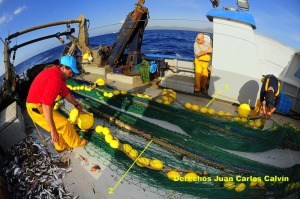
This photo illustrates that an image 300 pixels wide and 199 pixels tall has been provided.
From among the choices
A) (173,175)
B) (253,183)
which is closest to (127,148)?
(173,175)

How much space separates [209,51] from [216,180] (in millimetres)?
4681

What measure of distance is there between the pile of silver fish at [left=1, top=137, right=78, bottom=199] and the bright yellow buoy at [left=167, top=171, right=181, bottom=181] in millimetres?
1643

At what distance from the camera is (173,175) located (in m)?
3.87

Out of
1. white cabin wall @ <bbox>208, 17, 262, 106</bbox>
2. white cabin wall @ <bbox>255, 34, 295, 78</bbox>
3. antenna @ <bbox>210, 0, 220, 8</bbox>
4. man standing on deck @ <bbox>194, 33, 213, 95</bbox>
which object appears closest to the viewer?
white cabin wall @ <bbox>208, 17, 262, 106</bbox>

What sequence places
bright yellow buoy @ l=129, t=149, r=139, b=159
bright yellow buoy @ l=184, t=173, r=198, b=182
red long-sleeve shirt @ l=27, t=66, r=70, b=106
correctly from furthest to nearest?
1. bright yellow buoy @ l=129, t=149, r=139, b=159
2. bright yellow buoy @ l=184, t=173, r=198, b=182
3. red long-sleeve shirt @ l=27, t=66, r=70, b=106

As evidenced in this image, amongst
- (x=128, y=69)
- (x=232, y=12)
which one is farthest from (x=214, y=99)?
(x=128, y=69)

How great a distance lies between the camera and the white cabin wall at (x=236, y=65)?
255 inches

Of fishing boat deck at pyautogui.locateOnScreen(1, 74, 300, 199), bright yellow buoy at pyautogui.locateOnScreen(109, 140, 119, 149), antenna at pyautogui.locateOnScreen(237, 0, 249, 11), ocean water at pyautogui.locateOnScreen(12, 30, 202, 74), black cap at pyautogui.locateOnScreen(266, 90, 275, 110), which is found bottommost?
ocean water at pyautogui.locateOnScreen(12, 30, 202, 74)

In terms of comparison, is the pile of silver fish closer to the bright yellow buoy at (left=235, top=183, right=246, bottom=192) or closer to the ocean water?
the bright yellow buoy at (left=235, top=183, right=246, bottom=192)

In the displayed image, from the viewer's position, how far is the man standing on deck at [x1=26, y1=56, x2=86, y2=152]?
141 inches

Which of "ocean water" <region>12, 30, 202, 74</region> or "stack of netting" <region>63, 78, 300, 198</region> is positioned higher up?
"stack of netting" <region>63, 78, 300, 198</region>

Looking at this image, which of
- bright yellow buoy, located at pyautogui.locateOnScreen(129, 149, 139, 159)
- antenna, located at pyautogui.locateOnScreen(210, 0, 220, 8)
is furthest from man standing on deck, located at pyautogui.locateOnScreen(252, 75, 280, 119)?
antenna, located at pyautogui.locateOnScreen(210, 0, 220, 8)

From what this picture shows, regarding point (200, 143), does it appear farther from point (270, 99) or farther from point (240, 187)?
point (270, 99)

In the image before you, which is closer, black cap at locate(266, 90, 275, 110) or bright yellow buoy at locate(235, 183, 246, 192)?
bright yellow buoy at locate(235, 183, 246, 192)
